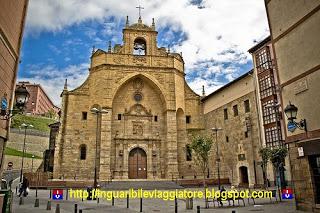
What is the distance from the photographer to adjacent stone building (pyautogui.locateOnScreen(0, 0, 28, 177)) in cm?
857

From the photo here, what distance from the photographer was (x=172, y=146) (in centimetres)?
3070

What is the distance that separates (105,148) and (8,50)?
20767 mm

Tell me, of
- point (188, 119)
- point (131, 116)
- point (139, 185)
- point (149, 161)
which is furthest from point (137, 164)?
point (188, 119)

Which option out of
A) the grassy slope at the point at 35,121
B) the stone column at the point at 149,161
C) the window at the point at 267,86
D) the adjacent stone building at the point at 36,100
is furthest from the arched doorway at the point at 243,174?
the adjacent stone building at the point at 36,100

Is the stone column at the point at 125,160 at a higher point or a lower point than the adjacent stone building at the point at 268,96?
lower

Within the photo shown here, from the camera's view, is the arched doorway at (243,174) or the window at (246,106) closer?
the window at (246,106)

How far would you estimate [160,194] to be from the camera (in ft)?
72.1

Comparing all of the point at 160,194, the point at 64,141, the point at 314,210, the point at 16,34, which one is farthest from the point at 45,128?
the point at 314,210

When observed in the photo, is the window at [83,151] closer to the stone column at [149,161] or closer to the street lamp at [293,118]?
the stone column at [149,161]

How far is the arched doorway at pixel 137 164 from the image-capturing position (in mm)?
30703

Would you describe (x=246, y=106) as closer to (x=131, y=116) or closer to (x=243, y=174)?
(x=243, y=174)

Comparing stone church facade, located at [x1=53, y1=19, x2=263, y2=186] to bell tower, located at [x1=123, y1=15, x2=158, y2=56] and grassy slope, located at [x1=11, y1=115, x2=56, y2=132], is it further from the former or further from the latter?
grassy slope, located at [x1=11, y1=115, x2=56, y2=132]

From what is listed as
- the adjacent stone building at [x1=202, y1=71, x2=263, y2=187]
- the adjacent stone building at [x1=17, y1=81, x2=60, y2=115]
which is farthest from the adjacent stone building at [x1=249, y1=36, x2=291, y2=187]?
the adjacent stone building at [x1=17, y1=81, x2=60, y2=115]

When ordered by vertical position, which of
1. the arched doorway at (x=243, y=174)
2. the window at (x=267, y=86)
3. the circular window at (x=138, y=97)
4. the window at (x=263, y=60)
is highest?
the window at (x=263, y=60)
